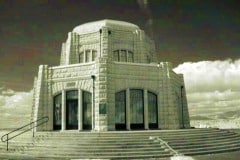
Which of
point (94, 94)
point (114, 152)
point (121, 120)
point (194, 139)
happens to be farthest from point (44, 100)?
point (194, 139)

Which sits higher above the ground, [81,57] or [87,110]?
[81,57]

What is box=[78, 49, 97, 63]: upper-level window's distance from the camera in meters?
32.5

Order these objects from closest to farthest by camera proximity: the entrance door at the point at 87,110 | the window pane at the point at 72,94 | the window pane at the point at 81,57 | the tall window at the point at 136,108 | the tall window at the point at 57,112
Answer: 1. the entrance door at the point at 87,110
2. the window pane at the point at 72,94
3. the tall window at the point at 136,108
4. the tall window at the point at 57,112
5. the window pane at the point at 81,57

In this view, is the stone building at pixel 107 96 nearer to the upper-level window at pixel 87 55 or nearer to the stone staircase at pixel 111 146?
the stone staircase at pixel 111 146

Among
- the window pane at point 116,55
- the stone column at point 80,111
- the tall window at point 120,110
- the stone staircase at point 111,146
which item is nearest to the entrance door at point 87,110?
the stone column at point 80,111

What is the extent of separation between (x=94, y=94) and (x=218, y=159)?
11.4 metres

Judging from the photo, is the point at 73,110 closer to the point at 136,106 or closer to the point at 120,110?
the point at 120,110

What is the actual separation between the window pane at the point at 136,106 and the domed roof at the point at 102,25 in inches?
366

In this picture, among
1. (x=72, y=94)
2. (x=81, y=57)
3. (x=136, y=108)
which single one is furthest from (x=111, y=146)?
(x=81, y=57)

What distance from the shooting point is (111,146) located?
18938 millimetres

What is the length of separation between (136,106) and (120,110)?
1.62 metres

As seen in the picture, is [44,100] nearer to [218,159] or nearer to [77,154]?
[77,154]

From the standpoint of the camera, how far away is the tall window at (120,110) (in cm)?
2598

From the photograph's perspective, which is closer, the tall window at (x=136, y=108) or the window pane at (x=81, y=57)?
the tall window at (x=136, y=108)
